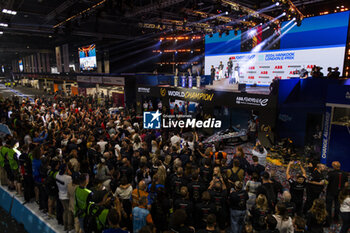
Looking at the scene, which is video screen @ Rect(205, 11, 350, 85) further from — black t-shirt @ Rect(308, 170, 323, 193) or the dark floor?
the dark floor

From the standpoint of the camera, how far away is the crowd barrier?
4.51 metres

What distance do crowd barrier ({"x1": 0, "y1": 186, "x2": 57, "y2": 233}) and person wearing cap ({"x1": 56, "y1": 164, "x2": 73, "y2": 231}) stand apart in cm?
27

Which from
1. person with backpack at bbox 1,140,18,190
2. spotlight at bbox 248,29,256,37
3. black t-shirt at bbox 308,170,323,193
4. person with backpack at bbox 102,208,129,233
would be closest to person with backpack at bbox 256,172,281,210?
black t-shirt at bbox 308,170,323,193

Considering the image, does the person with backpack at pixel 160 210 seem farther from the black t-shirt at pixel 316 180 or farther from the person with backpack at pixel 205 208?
the black t-shirt at pixel 316 180

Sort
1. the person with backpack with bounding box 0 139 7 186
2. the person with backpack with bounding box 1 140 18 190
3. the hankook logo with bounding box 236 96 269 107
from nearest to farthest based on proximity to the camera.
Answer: the person with backpack with bounding box 1 140 18 190 < the person with backpack with bounding box 0 139 7 186 < the hankook logo with bounding box 236 96 269 107

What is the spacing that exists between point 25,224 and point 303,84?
1077 centimetres

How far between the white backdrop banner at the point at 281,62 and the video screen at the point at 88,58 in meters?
12.1

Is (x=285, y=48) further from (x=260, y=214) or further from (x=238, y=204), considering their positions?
(x=260, y=214)

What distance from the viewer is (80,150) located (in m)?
6.86

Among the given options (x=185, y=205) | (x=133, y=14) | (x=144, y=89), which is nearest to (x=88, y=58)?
(x=133, y=14)

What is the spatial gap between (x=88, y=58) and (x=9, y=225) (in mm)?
19598

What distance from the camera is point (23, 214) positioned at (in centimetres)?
497

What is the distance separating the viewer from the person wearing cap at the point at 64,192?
167 inches

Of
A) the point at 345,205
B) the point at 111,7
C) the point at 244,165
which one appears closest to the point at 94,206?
the point at 244,165
